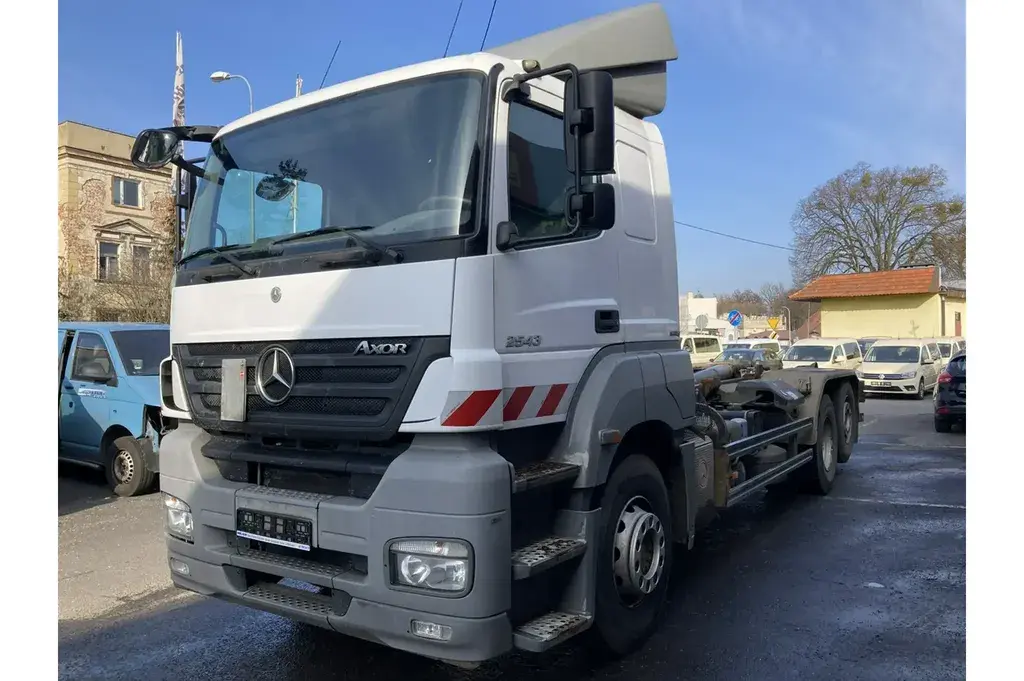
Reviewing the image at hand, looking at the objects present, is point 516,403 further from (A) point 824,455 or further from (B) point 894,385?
(B) point 894,385

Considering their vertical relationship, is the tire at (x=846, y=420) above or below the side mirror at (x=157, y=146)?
below

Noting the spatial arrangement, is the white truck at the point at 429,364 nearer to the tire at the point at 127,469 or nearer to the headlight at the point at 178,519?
the headlight at the point at 178,519

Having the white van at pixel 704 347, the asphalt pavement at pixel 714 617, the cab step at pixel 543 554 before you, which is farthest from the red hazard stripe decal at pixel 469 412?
the white van at pixel 704 347

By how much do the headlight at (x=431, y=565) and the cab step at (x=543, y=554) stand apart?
254mm

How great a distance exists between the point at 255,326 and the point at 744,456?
3973 millimetres

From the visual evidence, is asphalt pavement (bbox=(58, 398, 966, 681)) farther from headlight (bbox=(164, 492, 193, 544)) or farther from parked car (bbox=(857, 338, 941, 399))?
parked car (bbox=(857, 338, 941, 399))

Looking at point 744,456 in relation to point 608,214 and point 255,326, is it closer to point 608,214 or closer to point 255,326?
point 608,214

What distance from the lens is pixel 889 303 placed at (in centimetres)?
3769

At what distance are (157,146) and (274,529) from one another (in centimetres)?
241

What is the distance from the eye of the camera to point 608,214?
3627mm

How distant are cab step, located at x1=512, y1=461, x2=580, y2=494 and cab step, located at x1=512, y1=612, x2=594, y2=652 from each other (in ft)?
2.06

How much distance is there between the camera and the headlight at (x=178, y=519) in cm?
407

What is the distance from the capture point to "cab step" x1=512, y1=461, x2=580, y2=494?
335 centimetres

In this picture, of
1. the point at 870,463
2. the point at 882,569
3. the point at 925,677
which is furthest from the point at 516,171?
the point at 870,463
